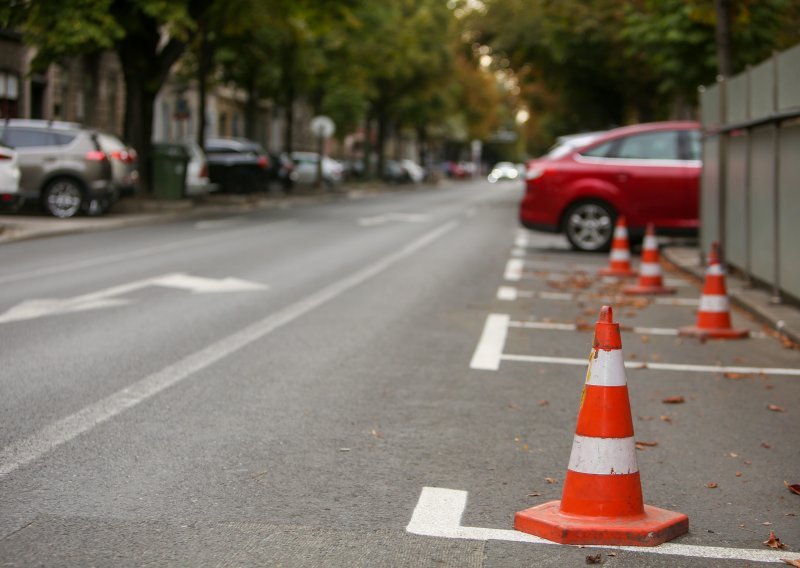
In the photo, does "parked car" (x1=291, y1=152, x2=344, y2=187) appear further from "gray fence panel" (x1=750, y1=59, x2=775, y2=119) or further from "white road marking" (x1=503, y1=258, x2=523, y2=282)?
"gray fence panel" (x1=750, y1=59, x2=775, y2=119)

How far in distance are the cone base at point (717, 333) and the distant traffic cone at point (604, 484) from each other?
5.67 meters

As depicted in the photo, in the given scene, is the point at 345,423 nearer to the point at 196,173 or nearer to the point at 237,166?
the point at 196,173

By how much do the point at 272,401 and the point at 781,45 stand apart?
21.8m

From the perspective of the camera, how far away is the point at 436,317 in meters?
11.1

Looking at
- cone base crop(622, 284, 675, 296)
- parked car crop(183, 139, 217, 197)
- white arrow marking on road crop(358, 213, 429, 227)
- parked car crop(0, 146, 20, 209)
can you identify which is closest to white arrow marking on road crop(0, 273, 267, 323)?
cone base crop(622, 284, 675, 296)

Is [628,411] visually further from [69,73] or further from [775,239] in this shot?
[69,73]

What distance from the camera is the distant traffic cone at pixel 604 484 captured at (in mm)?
4594

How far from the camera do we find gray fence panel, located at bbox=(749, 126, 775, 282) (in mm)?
12211

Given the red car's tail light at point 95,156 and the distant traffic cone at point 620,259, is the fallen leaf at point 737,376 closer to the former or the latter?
the distant traffic cone at point 620,259

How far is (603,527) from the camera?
4.59 meters

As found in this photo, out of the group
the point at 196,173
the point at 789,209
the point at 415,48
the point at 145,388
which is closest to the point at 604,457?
the point at 145,388

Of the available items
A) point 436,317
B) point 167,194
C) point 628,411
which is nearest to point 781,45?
point 167,194

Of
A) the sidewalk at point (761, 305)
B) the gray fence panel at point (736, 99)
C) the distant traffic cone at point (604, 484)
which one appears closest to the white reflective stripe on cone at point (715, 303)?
the sidewalk at point (761, 305)

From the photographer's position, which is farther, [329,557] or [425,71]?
[425,71]
